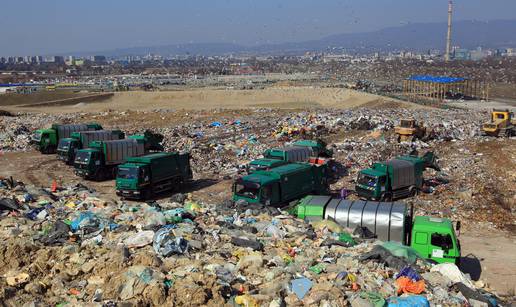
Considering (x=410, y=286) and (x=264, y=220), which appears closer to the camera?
(x=410, y=286)

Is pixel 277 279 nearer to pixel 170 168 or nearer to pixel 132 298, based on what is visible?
pixel 132 298

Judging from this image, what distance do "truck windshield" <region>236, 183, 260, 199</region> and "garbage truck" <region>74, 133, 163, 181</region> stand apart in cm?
813

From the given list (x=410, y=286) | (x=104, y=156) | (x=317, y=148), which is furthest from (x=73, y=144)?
(x=410, y=286)

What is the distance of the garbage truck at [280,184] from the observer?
46.6 feet

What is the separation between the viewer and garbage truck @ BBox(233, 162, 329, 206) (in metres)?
14.2

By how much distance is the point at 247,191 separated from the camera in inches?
562

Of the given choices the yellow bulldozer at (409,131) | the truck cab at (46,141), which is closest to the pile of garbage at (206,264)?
the yellow bulldozer at (409,131)

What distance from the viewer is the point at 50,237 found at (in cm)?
996

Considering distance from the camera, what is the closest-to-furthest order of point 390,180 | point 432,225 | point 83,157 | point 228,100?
point 432,225 → point 390,180 → point 83,157 → point 228,100

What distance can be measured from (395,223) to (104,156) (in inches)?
505

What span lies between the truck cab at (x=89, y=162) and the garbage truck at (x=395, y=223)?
33.3 feet

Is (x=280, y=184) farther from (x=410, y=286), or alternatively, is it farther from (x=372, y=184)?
Answer: (x=410, y=286)

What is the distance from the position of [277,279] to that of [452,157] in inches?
654

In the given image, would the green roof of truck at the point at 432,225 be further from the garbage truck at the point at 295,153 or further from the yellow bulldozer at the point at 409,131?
the yellow bulldozer at the point at 409,131
